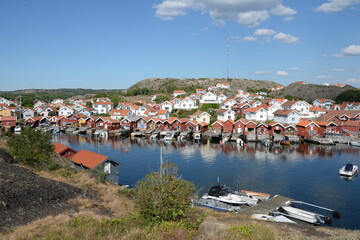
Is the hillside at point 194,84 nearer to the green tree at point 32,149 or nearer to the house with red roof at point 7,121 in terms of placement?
the house with red roof at point 7,121

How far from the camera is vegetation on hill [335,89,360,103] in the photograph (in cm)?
9193

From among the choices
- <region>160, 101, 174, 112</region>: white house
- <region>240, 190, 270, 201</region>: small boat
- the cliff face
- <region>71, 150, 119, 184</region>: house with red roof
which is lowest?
<region>240, 190, 270, 201</region>: small boat

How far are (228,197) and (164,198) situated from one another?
15.2m

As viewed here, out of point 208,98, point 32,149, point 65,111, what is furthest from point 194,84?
point 32,149

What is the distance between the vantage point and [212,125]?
200 ft

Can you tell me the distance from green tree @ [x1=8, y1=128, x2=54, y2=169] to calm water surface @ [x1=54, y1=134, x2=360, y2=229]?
8372 mm

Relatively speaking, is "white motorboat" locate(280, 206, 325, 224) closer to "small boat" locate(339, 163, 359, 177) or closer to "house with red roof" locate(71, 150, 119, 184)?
"small boat" locate(339, 163, 359, 177)

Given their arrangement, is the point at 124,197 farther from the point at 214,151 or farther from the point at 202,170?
the point at 214,151

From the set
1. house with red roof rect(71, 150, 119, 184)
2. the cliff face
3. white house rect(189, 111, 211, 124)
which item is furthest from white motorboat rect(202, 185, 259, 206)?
white house rect(189, 111, 211, 124)

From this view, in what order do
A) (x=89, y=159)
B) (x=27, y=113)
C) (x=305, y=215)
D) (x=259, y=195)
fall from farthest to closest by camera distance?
(x=27, y=113) → (x=89, y=159) → (x=259, y=195) → (x=305, y=215)

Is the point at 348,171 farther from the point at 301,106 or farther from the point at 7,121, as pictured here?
the point at 7,121

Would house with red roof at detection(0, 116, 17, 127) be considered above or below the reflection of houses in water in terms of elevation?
above

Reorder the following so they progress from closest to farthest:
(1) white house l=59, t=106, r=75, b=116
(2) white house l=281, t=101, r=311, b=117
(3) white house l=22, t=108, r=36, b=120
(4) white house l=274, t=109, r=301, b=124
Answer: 1. (4) white house l=274, t=109, r=301, b=124
2. (2) white house l=281, t=101, r=311, b=117
3. (1) white house l=59, t=106, r=75, b=116
4. (3) white house l=22, t=108, r=36, b=120

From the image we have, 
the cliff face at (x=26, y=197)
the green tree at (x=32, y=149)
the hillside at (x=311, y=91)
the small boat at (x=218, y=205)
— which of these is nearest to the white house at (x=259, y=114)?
the hillside at (x=311, y=91)
